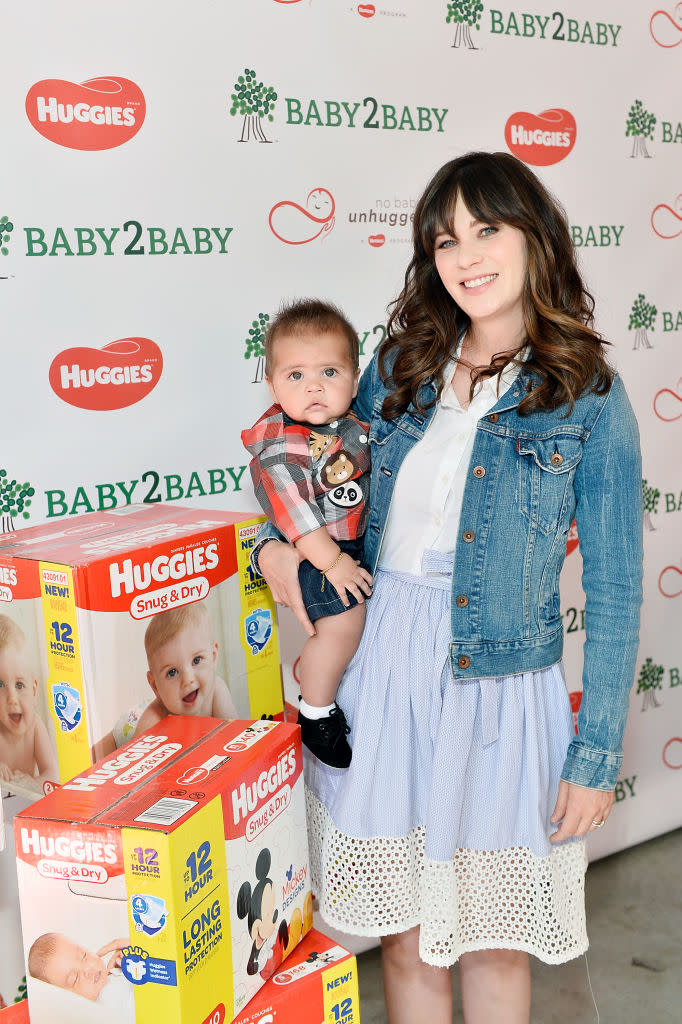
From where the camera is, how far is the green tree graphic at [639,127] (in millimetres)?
2666

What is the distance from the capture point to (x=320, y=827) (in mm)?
1568

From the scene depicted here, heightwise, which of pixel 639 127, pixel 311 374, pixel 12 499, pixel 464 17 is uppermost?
pixel 464 17

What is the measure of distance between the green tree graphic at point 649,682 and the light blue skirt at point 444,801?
5.16 feet

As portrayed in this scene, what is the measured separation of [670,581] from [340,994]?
2.04 metres

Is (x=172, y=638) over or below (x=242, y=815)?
over

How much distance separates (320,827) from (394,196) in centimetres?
148

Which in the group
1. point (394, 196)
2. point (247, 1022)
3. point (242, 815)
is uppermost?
point (394, 196)

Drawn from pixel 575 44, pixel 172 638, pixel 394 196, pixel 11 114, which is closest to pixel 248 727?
pixel 172 638

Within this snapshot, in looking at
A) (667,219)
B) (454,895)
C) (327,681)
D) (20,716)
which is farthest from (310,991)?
(667,219)

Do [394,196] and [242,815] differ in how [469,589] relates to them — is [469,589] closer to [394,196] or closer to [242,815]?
[242,815]

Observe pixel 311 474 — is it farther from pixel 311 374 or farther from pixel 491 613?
pixel 491 613

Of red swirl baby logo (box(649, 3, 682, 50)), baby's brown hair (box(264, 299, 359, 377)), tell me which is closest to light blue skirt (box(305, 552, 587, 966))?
baby's brown hair (box(264, 299, 359, 377))

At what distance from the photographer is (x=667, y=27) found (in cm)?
267

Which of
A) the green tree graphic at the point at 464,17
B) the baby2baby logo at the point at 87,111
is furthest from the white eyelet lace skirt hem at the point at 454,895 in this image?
the green tree graphic at the point at 464,17
